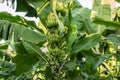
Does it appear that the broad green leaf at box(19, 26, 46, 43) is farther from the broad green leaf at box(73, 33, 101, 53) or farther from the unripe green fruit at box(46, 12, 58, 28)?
the broad green leaf at box(73, 33, 101, 53)

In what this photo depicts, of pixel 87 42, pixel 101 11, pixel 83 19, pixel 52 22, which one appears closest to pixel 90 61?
pixel 87 42

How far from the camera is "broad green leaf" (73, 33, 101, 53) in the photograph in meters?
2.54

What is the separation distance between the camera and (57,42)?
8.03 feet

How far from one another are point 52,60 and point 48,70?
13cm

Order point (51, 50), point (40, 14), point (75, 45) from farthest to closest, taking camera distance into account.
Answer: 1. point (40, 14)
2. point (75, 45)
3. point (51, 50)

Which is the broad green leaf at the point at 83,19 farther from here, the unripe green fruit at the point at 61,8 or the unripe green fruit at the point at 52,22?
the unripe green fruit at the point at 52,22

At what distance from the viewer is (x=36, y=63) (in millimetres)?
2684

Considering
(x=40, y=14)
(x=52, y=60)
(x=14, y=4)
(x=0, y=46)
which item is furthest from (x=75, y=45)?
(x=0, y=46)

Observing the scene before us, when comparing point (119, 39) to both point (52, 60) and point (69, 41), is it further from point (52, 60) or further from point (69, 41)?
point (52, 60)

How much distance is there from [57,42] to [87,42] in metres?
0.27

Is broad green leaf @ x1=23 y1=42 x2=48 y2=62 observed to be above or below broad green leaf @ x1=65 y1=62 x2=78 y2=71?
above

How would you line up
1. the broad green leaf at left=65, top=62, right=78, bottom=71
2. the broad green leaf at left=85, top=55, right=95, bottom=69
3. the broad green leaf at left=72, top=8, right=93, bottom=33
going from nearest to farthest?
1. the broad green leaf at left=65, top=62, right=78, bottom=71
2. the broad green leaf at left=85, top=55, right=95, bottom=69
3. the broad green leaf at left=72, top=8, right=93, bottom=33

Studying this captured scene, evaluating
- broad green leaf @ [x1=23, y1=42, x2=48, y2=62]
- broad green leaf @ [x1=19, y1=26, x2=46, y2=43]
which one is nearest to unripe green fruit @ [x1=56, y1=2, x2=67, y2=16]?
broad green leaf @ [x1=19, y1=26, x2=46, y2=43]

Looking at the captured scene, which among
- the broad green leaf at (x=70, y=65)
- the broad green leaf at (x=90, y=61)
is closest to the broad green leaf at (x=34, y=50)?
the broad green leaf at (x=70, y=65)
